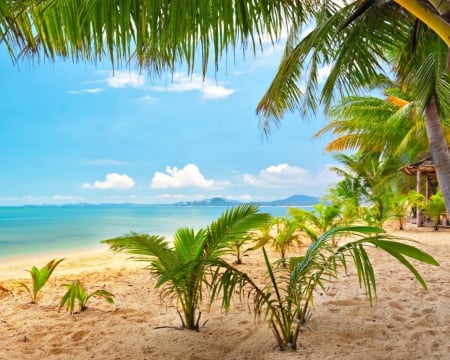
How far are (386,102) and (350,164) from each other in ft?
16.6

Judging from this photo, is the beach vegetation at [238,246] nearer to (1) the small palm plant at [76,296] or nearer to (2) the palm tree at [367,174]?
(1) the small palm plant at [76,296]

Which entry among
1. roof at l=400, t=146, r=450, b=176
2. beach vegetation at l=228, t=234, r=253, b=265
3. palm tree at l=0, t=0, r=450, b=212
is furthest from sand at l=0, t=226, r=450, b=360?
roof at l=400, t=146, r=450, b=176

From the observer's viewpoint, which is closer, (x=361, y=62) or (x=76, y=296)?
(x=76, y=296)

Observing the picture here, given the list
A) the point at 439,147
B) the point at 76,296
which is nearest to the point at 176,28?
the point at 76,296

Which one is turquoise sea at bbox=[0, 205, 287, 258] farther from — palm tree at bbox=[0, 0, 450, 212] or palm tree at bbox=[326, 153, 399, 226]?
palm tree at bbox=[326, 153, 399, 226]

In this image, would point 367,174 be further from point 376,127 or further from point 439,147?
point 439,147

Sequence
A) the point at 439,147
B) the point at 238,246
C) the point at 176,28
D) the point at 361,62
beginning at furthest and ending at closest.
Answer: the point at 439,147 → the point at 238,246 → the point at 361,62 → the point at 176,28

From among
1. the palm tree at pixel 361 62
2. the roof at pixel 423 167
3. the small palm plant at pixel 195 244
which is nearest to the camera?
the small palm plant at pixel 195 244

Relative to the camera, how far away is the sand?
2.54 meters

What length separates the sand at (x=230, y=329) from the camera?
2537mm

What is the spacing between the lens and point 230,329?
3.01 metres

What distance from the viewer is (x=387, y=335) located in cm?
270

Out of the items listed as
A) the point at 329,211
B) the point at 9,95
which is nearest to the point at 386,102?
the point at 329,211

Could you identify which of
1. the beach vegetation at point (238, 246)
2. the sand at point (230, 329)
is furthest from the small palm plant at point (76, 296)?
the beach vegetation at point (238, 246)
